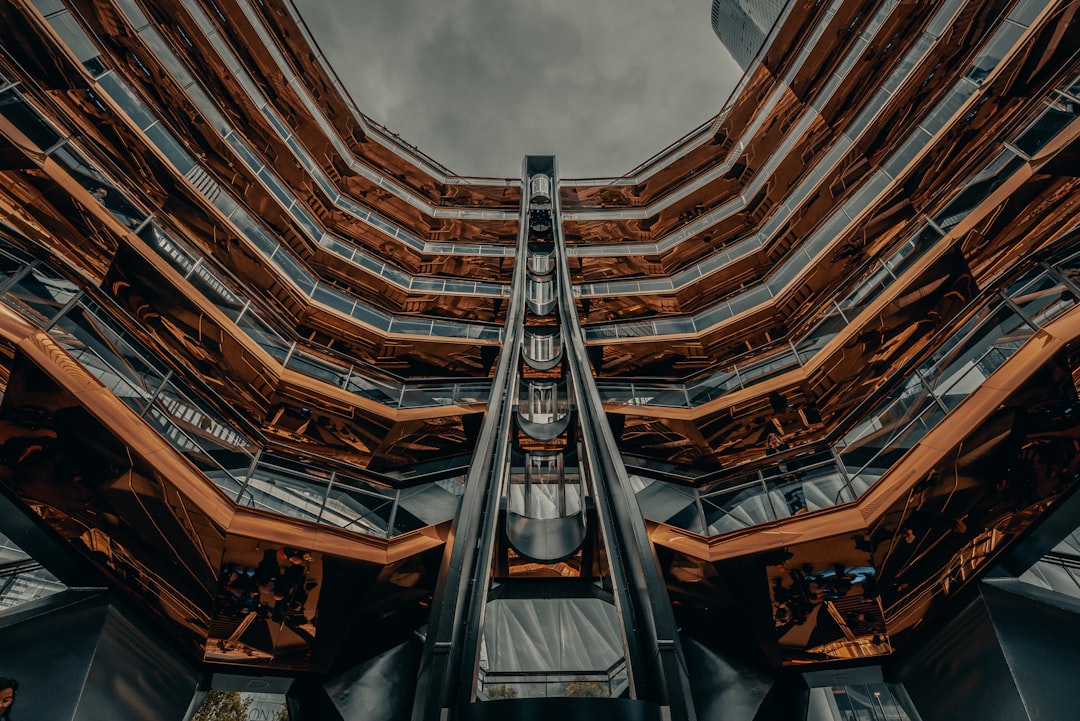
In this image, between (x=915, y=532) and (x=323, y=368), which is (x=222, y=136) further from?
(x=915, y=532)

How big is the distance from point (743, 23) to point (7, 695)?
16537 centimetres

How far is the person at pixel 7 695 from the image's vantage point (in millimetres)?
6594

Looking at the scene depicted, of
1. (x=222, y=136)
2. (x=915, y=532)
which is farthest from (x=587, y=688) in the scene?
(x=222, y=136)

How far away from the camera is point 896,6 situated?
682 inches

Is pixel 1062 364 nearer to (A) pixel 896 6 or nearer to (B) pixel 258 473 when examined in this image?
(B) pixel 258 473

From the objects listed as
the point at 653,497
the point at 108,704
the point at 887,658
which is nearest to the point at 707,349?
the point at 653,497

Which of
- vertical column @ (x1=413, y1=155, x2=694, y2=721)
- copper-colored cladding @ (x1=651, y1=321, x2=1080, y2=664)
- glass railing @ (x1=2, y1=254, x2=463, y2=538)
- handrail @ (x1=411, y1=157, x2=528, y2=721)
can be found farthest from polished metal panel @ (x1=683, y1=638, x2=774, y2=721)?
glass railing @ (x1=2, y1=254, x2=463, y2=538)

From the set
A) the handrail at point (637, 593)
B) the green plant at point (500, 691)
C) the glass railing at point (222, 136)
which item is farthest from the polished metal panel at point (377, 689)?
the glass railing at point (222, 136)

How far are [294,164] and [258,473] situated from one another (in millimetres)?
13720

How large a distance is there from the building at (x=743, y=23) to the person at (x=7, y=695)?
135503 mm

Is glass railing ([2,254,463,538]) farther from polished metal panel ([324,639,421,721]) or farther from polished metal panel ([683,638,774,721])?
polished metal panel ([683,638,774,721])

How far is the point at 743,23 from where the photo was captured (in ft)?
450

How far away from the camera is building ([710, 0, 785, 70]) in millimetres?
123950

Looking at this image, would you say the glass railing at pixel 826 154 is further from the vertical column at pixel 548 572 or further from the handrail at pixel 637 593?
the handrail at pixel 637 593
